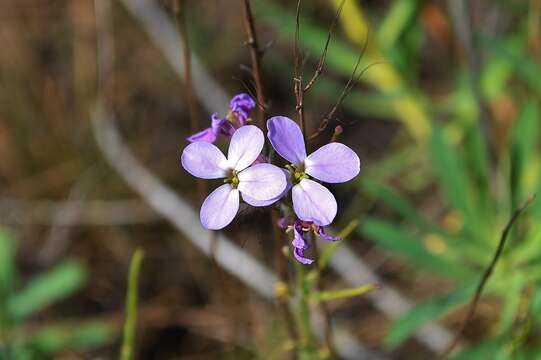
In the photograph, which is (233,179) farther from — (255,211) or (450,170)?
(450,170)

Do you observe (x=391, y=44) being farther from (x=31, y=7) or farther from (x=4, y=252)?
(x=31, y=7)

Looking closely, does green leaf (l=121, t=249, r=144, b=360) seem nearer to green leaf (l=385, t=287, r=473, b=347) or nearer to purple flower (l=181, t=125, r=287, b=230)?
purple flower (l=181, t=125, r=287, b=230)

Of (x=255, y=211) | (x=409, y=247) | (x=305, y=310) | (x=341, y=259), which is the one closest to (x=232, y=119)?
(x=305, y=310)

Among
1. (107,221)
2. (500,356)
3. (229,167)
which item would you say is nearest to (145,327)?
(107,221)

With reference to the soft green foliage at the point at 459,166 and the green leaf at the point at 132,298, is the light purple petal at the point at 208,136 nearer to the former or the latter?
the green leaf at the point at 132,298

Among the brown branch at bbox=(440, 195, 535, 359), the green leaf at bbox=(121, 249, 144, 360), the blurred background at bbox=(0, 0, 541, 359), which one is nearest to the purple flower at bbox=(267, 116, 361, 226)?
the brown branch at bbox=(440, 195, 535, 359)

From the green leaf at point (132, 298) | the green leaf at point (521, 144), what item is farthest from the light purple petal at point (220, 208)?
the green leaf at point (521, 144)
